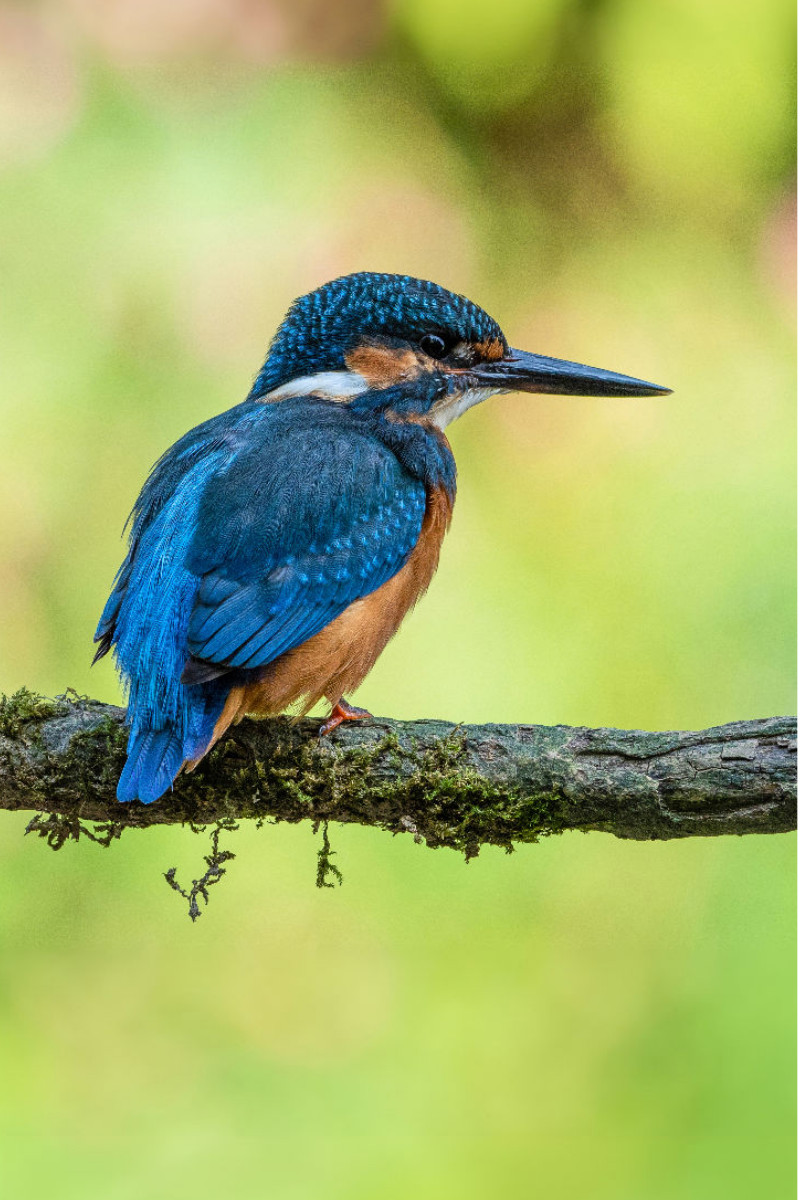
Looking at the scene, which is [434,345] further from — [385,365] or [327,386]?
[327,386]

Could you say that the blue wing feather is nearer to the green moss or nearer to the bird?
the bird

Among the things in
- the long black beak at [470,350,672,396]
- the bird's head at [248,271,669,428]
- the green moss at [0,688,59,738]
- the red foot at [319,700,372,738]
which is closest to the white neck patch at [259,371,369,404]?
the bird's head at [248,271,669,428]

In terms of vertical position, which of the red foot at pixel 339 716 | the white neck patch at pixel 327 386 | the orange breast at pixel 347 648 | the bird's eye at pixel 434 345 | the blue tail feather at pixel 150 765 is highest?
the bird's eye at pixel 434 345

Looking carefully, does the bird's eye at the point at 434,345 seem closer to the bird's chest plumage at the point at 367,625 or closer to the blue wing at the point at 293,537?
the bird's chest plumage at the point at 367,625

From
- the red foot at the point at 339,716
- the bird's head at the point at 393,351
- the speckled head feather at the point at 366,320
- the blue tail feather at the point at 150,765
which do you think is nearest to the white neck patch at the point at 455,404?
the bird's head at the point at 393,351

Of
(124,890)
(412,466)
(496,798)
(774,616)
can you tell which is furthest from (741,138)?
(124,890)

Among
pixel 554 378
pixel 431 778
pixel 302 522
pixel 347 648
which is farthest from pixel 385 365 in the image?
pixel 431 778
